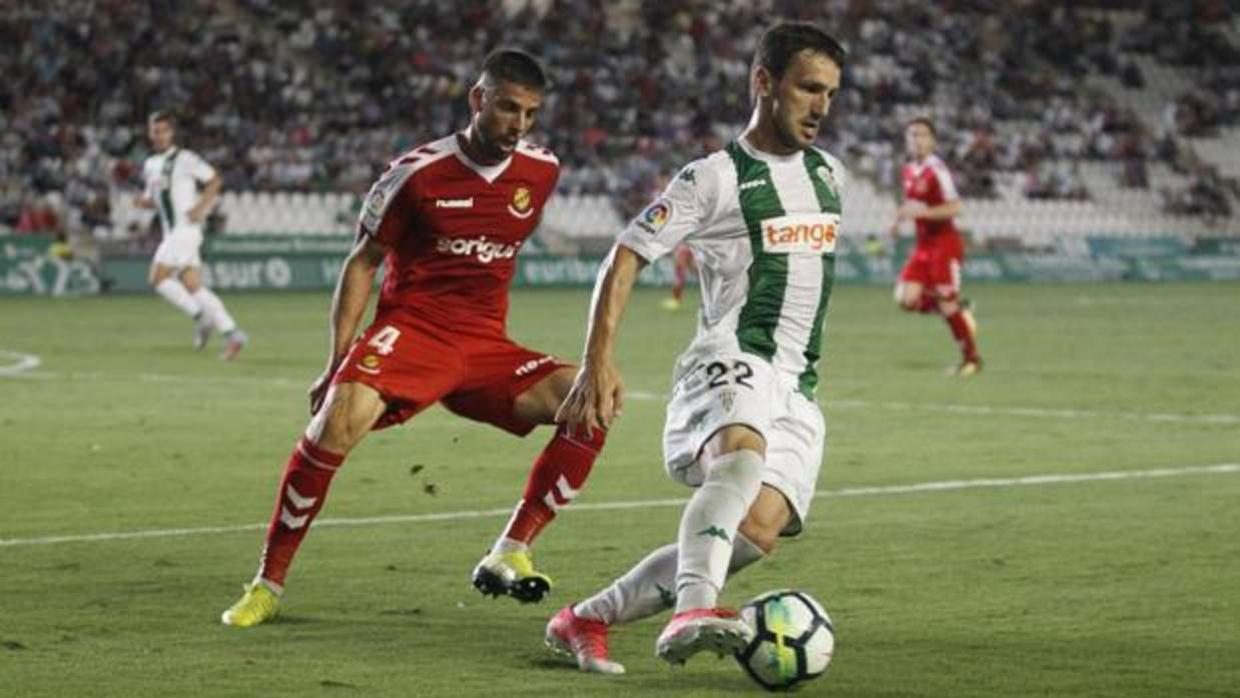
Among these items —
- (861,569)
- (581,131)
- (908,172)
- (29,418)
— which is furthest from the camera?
(581,131)

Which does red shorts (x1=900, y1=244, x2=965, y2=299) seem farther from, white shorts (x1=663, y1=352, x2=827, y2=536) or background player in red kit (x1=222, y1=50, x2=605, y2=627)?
white shorts (x1=663, y1=352, x2=827, y2=536)

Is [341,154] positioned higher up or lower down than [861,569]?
lower down

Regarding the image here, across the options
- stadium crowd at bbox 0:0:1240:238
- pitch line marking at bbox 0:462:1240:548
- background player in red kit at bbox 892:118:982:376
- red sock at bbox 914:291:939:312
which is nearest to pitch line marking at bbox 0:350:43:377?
background player in red kit at bbox 892:118:982:376

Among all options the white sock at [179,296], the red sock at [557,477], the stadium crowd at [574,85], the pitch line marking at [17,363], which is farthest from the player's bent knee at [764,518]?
the stadium crowd at [574,85]

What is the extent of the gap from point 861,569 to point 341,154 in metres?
33.5

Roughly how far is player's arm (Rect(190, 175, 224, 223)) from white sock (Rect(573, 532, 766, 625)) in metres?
16.9

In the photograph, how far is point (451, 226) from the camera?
883 centimetres

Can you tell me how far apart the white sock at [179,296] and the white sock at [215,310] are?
0.25 feet

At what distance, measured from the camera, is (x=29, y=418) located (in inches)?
659

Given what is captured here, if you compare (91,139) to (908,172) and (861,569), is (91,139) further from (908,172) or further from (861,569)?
(861,569)

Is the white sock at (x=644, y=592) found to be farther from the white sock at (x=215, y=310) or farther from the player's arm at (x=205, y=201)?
the player's arm at (x=205, y=201)

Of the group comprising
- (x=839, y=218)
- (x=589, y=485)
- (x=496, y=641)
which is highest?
(x=839, y=218)

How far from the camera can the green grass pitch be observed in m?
7.05

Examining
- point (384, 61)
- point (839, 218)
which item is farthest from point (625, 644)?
point (384, 61)
